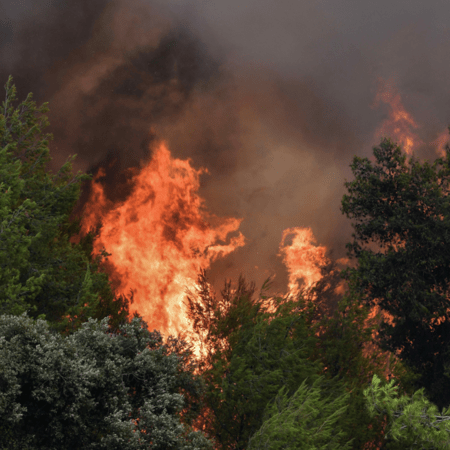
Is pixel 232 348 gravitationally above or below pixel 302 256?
below

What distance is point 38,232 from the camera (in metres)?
16.2

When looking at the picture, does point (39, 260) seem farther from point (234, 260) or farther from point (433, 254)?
point (234, 260)

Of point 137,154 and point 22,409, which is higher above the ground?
point 137,154

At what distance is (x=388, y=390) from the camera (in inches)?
→ 414

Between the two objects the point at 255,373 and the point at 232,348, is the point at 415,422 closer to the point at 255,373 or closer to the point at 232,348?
the point at 255,373

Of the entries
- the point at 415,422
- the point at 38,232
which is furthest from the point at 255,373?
the point at 38,232

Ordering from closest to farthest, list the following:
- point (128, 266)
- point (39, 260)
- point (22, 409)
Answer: point (22, 409) < point (39, 260) < point (128, 266)

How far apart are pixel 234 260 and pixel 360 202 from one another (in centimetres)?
3823

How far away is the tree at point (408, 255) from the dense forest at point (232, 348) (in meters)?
0.06

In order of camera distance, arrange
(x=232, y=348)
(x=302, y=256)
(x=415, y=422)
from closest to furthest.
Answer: (x=415, y=422), (x=232, y=348), (x=302, y=256)

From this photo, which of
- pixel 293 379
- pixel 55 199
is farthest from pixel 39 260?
pixel 293 379

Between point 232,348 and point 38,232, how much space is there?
29.4 feet

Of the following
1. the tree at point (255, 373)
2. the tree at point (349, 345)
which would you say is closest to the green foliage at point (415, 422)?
the tree at point (255, 373)

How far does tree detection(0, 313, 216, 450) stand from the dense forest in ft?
0.11
